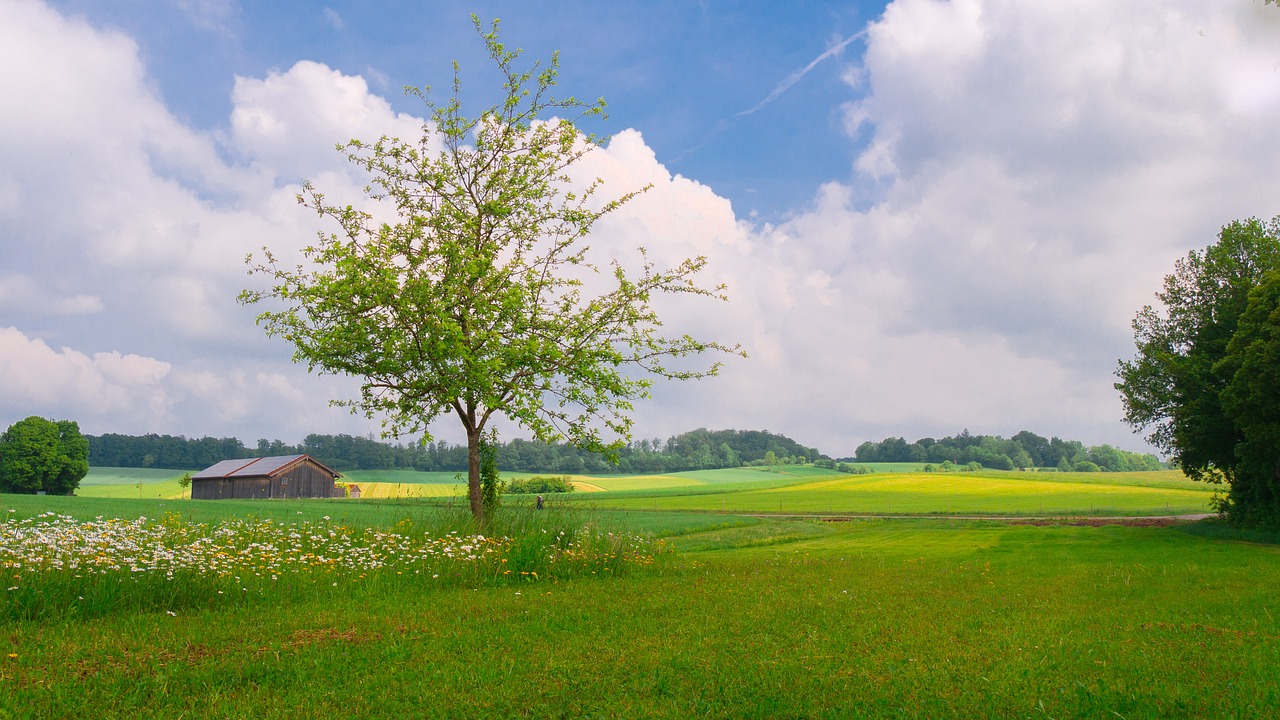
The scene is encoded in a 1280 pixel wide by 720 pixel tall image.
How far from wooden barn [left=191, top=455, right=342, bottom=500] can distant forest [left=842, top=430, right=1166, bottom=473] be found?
374ft

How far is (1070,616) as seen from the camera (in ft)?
39.1

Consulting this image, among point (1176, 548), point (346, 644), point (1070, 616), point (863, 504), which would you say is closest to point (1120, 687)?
point (1070, 616)

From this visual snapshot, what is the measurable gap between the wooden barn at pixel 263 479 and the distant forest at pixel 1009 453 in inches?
4493

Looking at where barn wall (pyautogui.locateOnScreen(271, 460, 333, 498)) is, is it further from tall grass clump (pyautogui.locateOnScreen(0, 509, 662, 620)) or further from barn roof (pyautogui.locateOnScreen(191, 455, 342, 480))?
tall grass clump (pyautogui.locateOnScreen(0, 509, 662, 620))

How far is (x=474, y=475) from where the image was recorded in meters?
20.5

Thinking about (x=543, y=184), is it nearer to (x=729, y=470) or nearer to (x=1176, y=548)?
(x=1176, y=548)

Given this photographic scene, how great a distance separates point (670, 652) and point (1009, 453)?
165m

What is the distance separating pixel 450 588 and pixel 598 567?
389 centimetres

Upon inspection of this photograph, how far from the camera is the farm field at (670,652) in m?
7.15

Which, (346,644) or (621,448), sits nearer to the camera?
(346,644)

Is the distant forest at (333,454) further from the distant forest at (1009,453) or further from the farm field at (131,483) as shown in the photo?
the distant forest at (1009,453)

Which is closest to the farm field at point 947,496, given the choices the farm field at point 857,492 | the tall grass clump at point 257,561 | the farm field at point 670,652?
the farm field at point 857,492

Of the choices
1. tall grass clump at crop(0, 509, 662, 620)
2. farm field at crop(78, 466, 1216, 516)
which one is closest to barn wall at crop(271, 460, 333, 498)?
farm field at crop(78, 466, 1216, 516)

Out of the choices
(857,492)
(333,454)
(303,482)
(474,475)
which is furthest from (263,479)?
(474,475)
